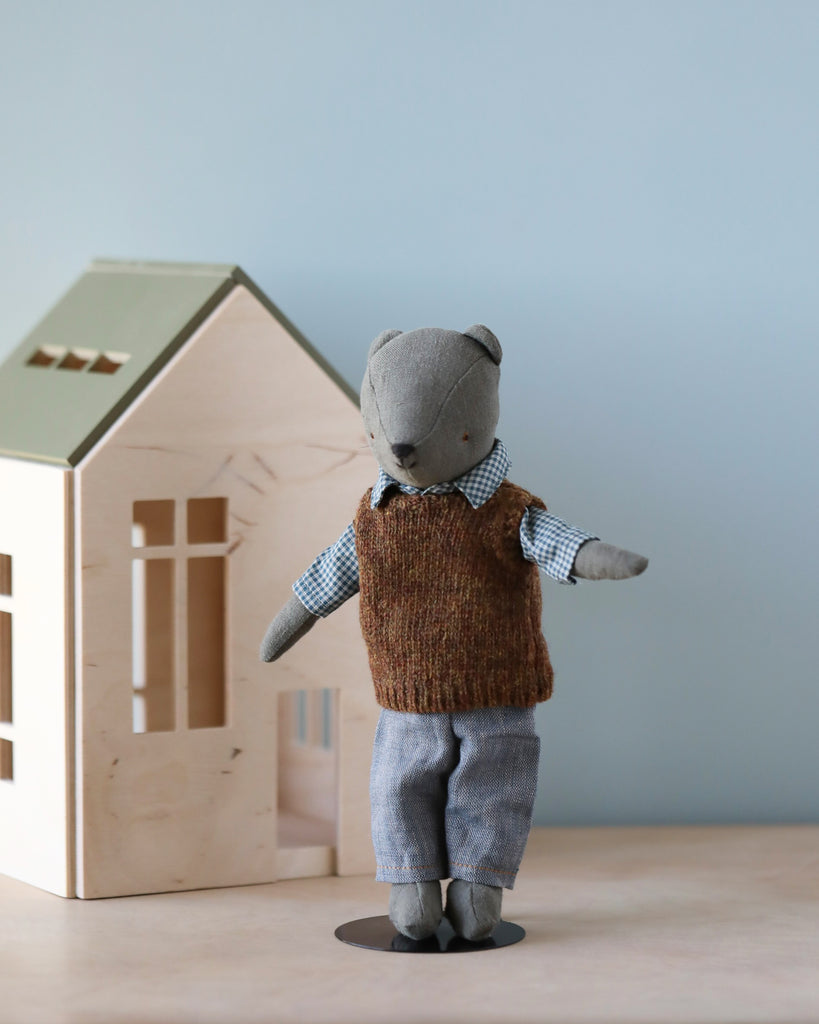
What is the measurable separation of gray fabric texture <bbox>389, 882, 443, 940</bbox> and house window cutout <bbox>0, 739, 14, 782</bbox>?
50cm

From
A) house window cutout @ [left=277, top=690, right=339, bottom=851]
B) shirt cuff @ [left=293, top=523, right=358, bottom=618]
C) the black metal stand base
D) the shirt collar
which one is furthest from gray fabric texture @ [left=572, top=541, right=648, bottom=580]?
house window cutout @ [left=277, top=690, right=339, bottom=851]

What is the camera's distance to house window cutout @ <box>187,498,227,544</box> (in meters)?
1.76

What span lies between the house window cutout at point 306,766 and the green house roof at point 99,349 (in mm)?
455

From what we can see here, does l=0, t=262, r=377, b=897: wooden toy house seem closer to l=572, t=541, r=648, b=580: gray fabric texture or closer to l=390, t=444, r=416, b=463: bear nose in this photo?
l=390, t=444, r=416, b=463: bear nose

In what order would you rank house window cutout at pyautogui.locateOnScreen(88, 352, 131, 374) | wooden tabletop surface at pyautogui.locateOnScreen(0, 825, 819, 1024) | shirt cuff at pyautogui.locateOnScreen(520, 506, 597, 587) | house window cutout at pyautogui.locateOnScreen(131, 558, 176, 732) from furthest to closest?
1. house window cutout at pyautogui.locateOnScreen(131, 558, 176, 732)
2. house window cutout at pyautogui.locateOnScreen(88, 352, 131, 374)
3. shirt cuff at pyautogui.locateOnScreen(520, 506, 597, 587)
4. wooden tabletop surface at pyautogui.locateOnScreen(0, 825, 819, 1024)

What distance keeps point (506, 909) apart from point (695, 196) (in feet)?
2.84

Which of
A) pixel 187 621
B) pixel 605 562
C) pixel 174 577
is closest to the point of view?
pixel 605 562

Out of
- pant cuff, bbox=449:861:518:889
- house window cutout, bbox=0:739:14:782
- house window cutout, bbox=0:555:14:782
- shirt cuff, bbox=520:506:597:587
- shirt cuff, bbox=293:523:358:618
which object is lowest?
pant cuff, bbox=449:861:518:889

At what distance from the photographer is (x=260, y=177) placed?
1.85 m

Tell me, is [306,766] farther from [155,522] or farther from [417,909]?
[417,909]

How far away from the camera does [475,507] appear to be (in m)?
1.38

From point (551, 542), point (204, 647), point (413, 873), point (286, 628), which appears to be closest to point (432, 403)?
point (551, 542)

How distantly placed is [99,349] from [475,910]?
2.29ft

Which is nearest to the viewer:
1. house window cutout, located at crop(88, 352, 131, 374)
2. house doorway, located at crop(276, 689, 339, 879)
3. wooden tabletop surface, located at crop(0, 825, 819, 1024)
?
wooden tabletop surface, located at crop(0, 825, 819, 1024)
